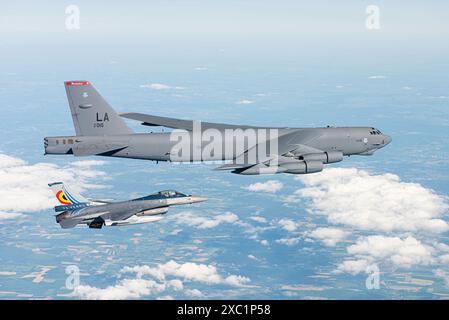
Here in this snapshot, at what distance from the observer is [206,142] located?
45688 millimetres

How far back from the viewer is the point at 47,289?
99.4m

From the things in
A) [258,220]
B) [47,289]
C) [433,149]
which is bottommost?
[47,289]

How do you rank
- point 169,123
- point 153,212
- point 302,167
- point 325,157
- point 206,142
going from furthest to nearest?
point 169,123 → point 325,157 → point 206,142 → point 302,167 → point 153,212

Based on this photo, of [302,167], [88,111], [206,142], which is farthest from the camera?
[206,142]

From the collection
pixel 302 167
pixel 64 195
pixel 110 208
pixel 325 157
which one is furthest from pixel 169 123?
pixel 325 157

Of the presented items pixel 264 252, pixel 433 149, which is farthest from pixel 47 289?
pixel 433 149

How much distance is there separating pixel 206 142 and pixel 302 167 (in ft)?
27.9

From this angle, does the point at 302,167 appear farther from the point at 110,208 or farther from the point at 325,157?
the point at 110,208

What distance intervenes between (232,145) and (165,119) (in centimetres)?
676

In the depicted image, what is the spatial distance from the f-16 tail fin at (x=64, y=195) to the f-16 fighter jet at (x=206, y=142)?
9.76 ft

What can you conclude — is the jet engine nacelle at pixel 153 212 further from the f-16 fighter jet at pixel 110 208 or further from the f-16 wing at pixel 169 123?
the f-16 wing at pixel 169 123

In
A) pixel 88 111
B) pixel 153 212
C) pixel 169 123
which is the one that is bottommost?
pixel 153 212

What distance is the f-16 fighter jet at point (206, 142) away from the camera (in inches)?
1661

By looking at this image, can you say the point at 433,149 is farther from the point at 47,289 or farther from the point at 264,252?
the point at 47,289
